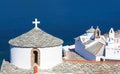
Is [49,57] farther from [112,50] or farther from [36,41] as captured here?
[112,50]

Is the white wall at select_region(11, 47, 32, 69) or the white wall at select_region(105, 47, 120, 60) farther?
the white wall at select_region(105, 47, 120, 60)

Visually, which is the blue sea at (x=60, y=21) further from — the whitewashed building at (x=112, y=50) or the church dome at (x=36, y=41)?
the church dome at (x=36, y=41)

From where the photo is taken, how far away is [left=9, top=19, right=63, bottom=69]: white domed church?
2447 centimetres

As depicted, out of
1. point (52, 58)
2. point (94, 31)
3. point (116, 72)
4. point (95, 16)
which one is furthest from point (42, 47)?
point (95, 16)

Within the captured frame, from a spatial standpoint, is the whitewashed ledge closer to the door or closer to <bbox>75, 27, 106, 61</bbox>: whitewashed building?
Result: the door

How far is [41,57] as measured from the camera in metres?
24.5

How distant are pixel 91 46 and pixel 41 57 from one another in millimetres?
14706

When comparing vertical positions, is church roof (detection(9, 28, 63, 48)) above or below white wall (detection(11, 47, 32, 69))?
above

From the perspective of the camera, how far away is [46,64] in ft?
81.2

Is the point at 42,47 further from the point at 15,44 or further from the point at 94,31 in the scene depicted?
the point at 94,31

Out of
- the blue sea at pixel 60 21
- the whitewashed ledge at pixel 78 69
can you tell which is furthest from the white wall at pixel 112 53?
the blue sea at pixel 60 21

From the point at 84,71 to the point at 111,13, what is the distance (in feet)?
312

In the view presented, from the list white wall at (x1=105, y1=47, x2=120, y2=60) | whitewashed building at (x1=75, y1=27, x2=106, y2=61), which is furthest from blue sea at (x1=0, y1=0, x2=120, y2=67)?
white wall at (x1=105, y1=47, x2=120, y2=60)

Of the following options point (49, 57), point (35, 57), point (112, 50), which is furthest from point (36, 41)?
point (112, 50)
